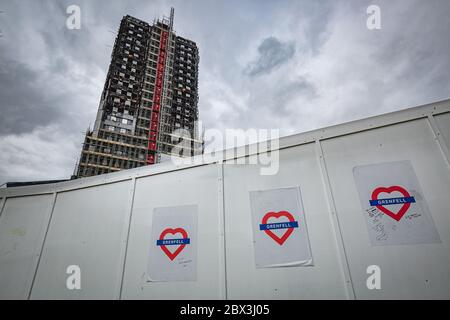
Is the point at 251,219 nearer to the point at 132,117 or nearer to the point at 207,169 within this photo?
the point at 207,169

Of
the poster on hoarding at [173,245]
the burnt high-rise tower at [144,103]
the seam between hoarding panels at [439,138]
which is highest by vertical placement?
the burnt high-rise tower at [144,103]

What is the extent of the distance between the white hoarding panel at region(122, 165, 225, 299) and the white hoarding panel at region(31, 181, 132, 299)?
0.20 metres

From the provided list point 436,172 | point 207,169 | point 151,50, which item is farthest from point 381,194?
point 151,50

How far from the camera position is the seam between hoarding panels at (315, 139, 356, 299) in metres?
2.10

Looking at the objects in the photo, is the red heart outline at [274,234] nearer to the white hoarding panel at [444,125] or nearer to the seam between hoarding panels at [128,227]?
the white hoarding panel at [444,125]

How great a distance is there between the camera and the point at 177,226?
9.46 ft

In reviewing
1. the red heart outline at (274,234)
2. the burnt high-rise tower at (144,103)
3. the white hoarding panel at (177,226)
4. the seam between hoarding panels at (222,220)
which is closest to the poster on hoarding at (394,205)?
the red heart outline at (274,234)

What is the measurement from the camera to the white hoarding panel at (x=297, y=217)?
222cm

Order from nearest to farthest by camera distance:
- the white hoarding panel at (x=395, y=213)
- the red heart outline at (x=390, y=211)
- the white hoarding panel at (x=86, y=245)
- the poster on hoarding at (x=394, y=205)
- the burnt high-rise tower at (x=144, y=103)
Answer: the white hoarding panel at (x=395, y=213) → the poster on hoarding at (x=394, y=205) → the red heart outline at (x=390, y=211) → the white hoarding panel at (x=86, y=245) → the burnt high-rise tower at (x=144, y=103)

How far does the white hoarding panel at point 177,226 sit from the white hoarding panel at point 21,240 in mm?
1799

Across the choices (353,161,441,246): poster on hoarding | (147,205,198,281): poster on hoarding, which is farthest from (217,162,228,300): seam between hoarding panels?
(353,161,441,246): poster on hoarding

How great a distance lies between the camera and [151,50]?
48188mm

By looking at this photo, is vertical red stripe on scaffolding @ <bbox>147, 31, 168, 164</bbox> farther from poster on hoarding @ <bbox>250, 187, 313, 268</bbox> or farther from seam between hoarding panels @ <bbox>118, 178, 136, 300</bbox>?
poster on hoarding @ <bbox>250, 187, 313, 268</bbox>
